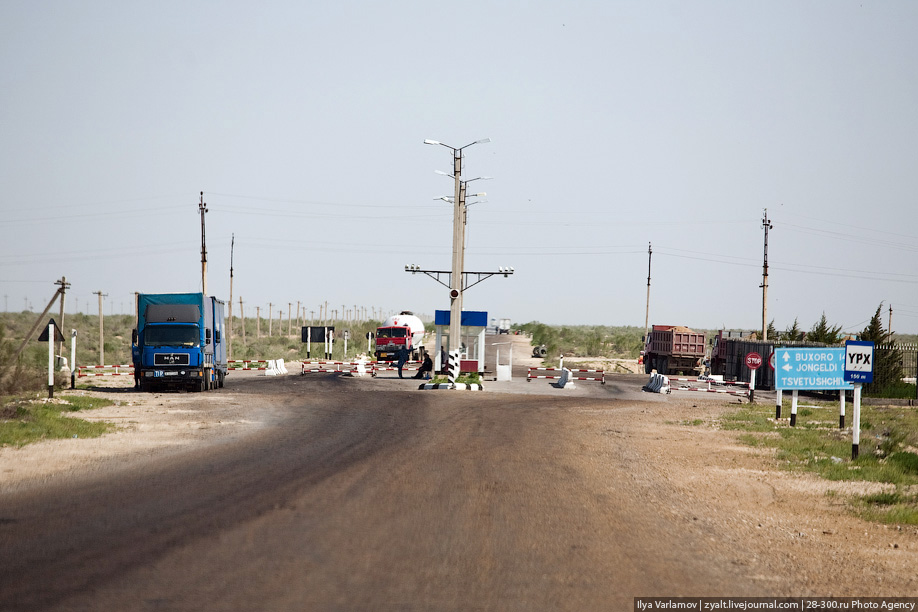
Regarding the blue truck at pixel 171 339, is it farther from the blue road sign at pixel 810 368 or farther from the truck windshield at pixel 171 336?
the blue road sign at pixel 810 368

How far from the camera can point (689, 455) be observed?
17.5 metres

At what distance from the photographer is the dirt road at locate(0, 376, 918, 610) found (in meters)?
6.59

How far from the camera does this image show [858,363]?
15.9m

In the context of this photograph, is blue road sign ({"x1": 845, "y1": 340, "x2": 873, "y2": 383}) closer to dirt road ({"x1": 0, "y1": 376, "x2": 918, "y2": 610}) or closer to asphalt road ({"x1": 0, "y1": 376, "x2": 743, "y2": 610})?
dirt road ({"x1": 0, "y1": 376, "x2": 918, "y2": 610})

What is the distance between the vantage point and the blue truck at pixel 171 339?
105 ft

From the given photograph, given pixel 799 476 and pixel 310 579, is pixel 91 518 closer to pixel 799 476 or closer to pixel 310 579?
pixel 310 579

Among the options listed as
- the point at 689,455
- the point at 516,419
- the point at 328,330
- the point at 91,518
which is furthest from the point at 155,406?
the point at 328,330

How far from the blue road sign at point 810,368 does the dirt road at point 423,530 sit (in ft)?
18.5

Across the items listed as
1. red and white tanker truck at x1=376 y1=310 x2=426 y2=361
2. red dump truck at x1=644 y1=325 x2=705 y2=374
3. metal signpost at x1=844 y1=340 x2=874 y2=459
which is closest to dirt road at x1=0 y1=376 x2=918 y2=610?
metal signpost at x1=844 y1=340 x2=874 y2=459

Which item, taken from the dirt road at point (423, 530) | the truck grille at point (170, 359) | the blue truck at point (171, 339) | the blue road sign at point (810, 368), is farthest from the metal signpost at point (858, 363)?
the truck grille at point (170, 359)

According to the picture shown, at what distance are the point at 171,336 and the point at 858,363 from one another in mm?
24048

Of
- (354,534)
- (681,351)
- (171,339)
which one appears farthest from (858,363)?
(681,351)

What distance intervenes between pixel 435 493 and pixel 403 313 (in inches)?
2210

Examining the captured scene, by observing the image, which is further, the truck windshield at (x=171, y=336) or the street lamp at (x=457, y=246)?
the street lamp at (x=457, y=246)
